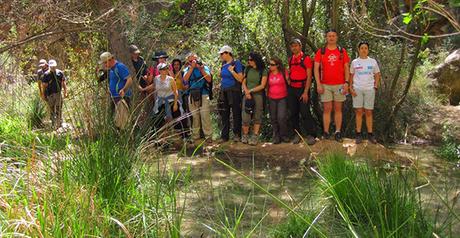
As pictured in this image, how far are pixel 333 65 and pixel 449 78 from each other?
446 cm

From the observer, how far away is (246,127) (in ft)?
24.4

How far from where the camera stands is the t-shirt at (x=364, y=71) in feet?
22.2

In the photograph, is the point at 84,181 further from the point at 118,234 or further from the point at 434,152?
the point at 434,152

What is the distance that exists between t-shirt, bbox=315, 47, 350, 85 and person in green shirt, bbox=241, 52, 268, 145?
2.61 ft

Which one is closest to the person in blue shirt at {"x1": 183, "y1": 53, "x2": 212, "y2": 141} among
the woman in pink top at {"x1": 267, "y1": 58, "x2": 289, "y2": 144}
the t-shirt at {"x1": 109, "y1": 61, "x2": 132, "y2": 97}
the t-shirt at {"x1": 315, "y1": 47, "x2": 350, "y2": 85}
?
the woman in pink top at {"x1": 267, "y1": 58, "x2": 289, "y2": 144}

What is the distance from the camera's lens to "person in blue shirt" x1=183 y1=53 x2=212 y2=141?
24.0ft

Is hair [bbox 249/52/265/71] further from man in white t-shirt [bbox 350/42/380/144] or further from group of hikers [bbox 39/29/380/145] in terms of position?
man in white t-shirt [bbox 350/42/380/144]

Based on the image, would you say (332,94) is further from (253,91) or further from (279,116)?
(253,91)

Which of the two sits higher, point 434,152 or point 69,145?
point 69,145

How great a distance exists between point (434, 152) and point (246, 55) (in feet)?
10.9

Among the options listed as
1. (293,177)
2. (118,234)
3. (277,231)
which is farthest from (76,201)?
(293,177)

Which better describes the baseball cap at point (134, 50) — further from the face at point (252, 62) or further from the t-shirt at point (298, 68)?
the t-shirt at point (298, 68)

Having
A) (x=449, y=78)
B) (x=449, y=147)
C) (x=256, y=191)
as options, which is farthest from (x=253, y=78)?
(x=449, y=78)

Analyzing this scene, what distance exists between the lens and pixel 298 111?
7.46 meters
